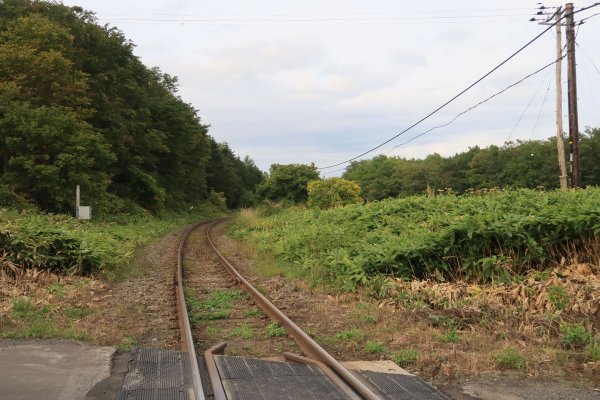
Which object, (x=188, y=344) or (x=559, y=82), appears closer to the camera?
(x=188, y=344)

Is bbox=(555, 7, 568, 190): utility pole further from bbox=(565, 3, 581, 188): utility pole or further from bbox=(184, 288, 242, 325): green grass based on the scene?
bbox=(184, 288, 242, 325): green grass

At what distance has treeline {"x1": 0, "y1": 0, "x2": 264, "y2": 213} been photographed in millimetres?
24250

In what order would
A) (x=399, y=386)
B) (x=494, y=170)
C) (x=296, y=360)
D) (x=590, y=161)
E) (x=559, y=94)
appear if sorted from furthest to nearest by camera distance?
(x=494, y=170)
(x=590, y=161)
(x=559, y=94)
(x=296, y=360)
(x=399, y=386)

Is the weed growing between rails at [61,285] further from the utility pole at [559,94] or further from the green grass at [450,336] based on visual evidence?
the utility pole at [559,94]

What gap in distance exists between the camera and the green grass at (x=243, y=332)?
23.5ft

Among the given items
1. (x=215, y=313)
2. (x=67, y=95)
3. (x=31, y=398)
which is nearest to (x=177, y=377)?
(x=31, y=398)

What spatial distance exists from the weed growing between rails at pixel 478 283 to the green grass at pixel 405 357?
0.04ft

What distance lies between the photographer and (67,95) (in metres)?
29.6

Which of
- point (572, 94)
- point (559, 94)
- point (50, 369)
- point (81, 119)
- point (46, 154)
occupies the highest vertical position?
point (81, 119)

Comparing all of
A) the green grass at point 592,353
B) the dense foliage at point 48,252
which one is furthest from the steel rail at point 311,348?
the dense foliage at point 48,252

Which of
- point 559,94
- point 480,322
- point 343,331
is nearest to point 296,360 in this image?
point 343,331

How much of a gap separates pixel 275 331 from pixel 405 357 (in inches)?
80.0

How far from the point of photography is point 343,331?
730cm

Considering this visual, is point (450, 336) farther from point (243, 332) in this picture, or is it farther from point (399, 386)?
point (243, 332)
